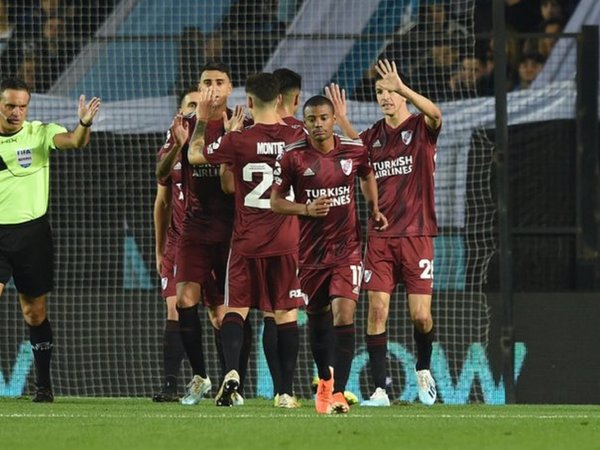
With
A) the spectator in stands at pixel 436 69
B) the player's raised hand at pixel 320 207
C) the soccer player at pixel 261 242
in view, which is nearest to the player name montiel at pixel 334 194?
the soccer player at pixel 261 242

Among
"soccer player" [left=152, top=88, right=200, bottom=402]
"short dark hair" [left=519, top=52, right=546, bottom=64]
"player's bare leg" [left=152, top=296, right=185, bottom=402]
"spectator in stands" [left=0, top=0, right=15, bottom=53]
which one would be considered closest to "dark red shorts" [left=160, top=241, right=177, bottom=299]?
"soccer player" [left=152, top=88, right=200, bottom=402]

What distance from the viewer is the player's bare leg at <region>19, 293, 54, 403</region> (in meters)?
10.6

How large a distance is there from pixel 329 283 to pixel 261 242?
0.62m

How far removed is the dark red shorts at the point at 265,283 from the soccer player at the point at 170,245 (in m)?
1.36

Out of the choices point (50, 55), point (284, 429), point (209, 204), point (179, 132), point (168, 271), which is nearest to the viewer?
point (284, 429)

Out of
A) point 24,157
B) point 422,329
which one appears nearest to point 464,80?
point 422,329

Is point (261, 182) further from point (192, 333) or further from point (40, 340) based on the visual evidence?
point (40, 340)

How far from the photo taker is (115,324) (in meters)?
12.7

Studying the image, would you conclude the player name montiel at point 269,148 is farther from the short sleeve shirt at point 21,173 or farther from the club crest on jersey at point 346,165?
the short sleeve shirt at point 21,173

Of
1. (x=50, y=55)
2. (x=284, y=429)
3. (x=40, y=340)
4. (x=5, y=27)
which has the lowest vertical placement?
(x=284, y=429)

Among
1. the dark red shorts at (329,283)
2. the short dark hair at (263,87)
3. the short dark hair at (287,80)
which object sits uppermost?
the short dark hair at (287,80)

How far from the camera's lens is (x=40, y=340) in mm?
10742

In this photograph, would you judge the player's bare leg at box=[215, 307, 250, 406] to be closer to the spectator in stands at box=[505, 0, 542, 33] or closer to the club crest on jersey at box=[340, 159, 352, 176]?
the club crest on jersey at box=[340, 159, 352, 176]

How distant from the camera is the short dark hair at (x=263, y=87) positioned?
9.24m
